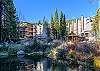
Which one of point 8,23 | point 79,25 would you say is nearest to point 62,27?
point 8,23

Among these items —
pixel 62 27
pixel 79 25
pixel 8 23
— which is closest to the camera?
pixel 8 23

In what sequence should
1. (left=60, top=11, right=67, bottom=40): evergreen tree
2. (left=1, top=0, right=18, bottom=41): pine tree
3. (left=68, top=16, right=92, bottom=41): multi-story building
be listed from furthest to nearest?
(left=68, top=16, right=92, bottom=41): multi-story building → (left=60, top=11, right=67, bottom=40): evergreen tree → (left=1, top=0, right=18, bottom=41): pine tree

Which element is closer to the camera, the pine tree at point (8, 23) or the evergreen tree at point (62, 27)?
the pine tree at point (8, 23)

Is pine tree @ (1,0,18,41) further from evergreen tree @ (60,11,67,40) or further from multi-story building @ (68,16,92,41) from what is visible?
multi-story building @ (68,16,92,41)

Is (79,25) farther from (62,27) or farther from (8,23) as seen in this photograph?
(8,23)

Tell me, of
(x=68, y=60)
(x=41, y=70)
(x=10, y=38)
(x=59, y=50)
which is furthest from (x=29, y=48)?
(x=41, y=70)

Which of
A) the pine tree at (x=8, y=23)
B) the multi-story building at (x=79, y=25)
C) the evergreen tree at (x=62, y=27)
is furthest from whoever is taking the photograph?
the multi-story building at (x=79, y=25)

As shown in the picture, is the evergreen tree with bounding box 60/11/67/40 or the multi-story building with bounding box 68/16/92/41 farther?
the multi-story building with bounding box 68/16/92/41

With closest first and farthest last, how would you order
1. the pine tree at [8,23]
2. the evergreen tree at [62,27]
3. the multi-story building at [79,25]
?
the pine tree at [8,23] → the evergreen tree at [62,27] → the multi-story building at [79,25]

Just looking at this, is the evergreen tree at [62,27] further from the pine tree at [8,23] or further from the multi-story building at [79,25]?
the pine tree at [8,23]

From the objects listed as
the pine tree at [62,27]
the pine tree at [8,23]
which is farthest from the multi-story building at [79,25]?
the pine tree at [8,23]

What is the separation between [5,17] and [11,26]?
2.55 m

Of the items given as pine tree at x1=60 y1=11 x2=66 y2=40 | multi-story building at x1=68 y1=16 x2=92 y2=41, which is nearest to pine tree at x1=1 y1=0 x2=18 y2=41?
pine tree at x1=60 y1=11 x2=66 y2=40

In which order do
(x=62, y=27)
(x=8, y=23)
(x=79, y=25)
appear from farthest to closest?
(x=79, y=25), (x=62, y=27), (x=8, y=23)
